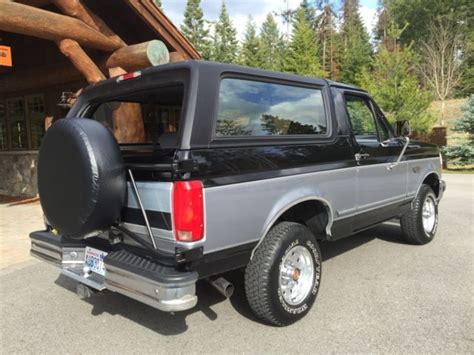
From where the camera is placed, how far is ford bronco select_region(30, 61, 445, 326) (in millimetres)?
2850

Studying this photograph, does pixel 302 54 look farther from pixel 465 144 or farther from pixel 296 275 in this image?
pixel 296 275

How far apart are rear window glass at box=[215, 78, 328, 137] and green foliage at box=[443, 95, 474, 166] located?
14.6 metres

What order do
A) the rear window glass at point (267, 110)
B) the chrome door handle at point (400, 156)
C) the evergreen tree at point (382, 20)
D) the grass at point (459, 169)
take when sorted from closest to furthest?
the rear window glass at point (267, 110), the chrome door handle at point (400, 156), the grass at point (459, 169), the evergreen tree at point (382, 20)

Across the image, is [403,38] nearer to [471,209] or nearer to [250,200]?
[471,209]

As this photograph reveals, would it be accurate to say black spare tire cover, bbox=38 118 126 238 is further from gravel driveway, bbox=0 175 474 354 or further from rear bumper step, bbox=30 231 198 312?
gravel driveway, bbox=0 175 474 354

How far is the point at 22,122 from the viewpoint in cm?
1181

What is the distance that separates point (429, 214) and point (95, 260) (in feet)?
15.2

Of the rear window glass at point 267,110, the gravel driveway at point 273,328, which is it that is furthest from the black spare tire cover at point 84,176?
the gravel driveway at point 273,328

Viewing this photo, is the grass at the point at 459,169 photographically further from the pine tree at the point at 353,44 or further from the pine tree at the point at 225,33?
the pine tree at the point at 225,33

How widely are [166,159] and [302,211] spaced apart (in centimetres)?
154

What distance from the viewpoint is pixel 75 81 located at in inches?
395

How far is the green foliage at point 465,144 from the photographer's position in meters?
16.4

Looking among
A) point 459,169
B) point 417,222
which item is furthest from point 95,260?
point 459,169

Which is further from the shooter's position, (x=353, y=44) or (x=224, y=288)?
(x=353, y=44)
